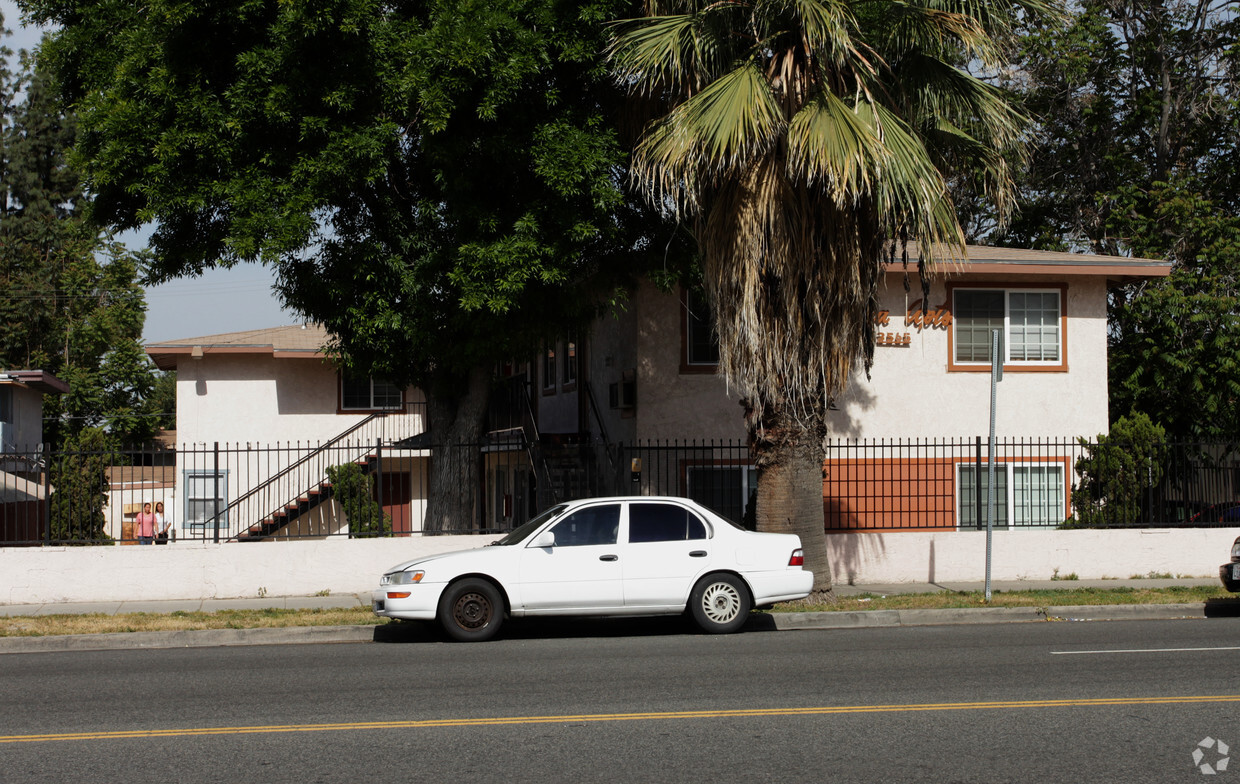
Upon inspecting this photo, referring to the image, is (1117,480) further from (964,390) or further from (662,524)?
(662,524)

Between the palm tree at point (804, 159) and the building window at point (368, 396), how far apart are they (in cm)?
1445

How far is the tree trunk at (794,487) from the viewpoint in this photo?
1429 centimetres

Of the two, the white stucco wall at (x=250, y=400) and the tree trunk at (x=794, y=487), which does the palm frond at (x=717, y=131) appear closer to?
the tree trunk at (x=794, y=487)

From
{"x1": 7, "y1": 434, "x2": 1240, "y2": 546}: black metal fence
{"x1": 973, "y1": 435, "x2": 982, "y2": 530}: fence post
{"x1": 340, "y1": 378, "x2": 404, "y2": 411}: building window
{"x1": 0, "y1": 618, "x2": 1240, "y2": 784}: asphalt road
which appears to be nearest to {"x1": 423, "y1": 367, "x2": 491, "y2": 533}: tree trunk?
{"x1": 7, "y1": 434, "x2": 1240, "y2": 546}: black metal fence

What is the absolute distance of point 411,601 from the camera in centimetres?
1187

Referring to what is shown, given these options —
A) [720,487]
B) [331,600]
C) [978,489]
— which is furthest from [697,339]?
[331,600]

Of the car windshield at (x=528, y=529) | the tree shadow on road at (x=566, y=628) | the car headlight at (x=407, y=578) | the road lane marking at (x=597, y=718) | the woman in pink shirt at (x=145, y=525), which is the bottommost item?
the tree shadow on road at (x=566, y=628)

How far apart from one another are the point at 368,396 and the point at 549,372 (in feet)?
15.5

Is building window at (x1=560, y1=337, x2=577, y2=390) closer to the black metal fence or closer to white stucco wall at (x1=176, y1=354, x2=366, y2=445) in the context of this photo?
the black metal fence

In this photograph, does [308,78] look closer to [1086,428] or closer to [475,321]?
[475,321]

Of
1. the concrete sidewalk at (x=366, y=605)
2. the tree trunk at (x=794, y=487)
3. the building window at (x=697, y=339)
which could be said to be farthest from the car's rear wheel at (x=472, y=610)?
the building window at (x=697, y=339)

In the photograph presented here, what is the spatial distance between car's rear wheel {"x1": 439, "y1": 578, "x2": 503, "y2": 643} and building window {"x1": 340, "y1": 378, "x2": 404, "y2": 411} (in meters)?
15.3

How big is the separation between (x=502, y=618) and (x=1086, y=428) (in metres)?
12.3

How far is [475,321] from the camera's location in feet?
47.9
